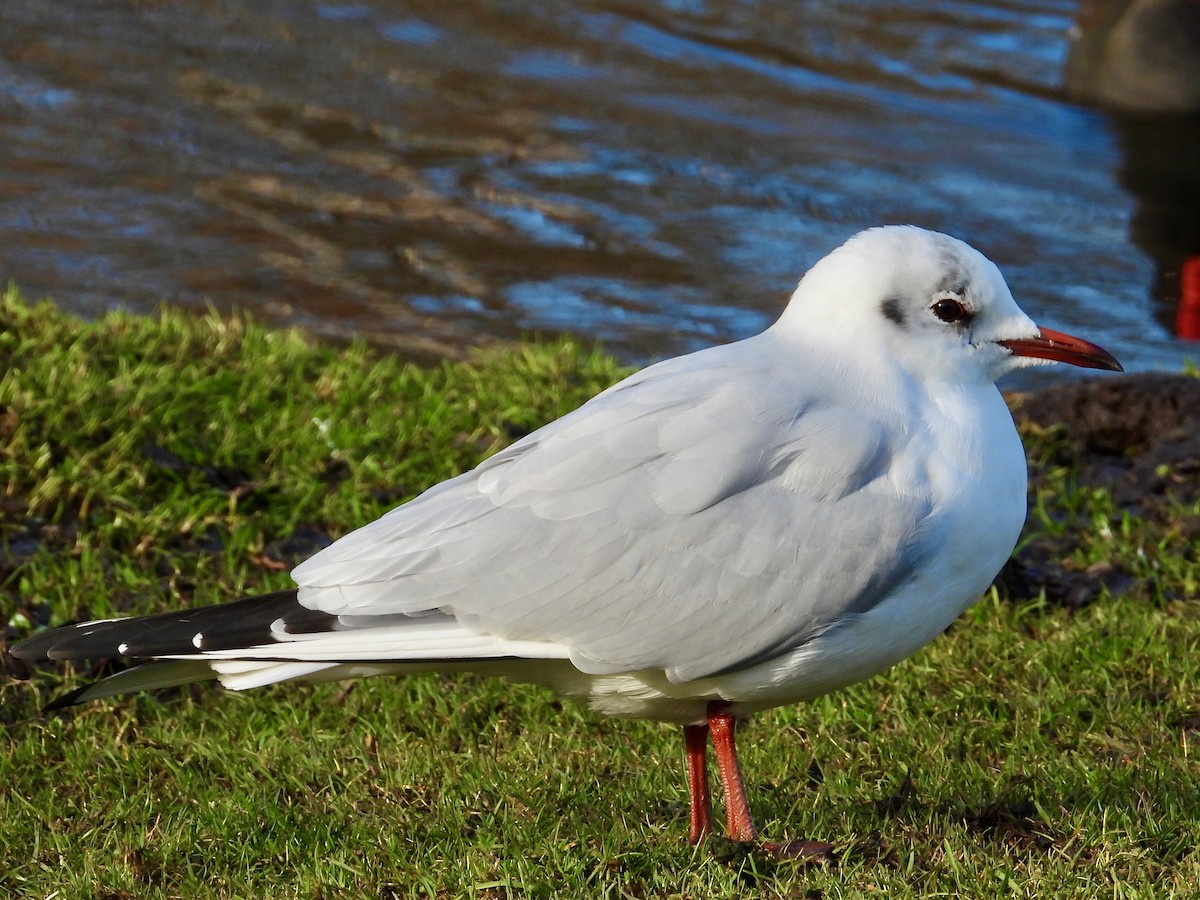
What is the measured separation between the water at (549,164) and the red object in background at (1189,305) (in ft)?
0.30

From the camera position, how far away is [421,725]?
15.0 ft

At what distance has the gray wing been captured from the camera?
342 centimetres

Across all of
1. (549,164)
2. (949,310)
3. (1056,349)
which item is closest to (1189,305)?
(549,164)

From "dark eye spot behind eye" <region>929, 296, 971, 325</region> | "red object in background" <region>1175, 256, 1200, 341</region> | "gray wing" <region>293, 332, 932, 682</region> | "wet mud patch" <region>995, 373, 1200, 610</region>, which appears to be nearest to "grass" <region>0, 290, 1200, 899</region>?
"wet mud patch" <region>995, 373, 1200, 610</region>

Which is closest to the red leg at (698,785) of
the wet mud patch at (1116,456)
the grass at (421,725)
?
the grass at (421,725)

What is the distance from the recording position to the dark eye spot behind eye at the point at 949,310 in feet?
12.0

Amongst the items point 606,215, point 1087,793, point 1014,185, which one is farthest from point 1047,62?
point 1087,793

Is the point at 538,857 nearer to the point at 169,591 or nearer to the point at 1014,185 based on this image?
the point at 169,591

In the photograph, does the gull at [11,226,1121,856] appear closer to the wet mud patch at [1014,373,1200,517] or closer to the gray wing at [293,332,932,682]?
the gray wing at [293,332,932,682]

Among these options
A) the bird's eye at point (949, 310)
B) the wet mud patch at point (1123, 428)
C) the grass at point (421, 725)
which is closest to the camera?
the grass at point (421, 725)

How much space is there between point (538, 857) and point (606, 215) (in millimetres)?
6258

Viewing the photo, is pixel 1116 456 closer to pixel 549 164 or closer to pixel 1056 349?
pixel 1056 349

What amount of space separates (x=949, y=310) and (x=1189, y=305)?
213 inches

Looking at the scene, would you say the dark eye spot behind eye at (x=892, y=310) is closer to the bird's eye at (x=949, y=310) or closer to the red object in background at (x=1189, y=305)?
the bird's eye at (x=949, y=310)
